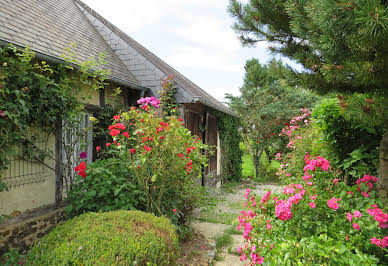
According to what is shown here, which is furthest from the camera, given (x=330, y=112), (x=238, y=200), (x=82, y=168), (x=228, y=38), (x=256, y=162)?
(x=256, y=162)

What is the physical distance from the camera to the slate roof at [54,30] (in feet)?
12.2

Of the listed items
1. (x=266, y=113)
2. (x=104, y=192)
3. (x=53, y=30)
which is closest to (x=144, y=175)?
(x=104, y=192)

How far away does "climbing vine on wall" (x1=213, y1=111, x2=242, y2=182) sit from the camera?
9.52 m

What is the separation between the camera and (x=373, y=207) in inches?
78.0

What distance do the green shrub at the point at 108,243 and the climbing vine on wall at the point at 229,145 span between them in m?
6.76

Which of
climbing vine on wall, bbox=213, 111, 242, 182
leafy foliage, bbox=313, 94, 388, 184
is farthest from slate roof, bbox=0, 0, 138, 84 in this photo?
climbing vine on wall, bbox=213, 111, 242, 182

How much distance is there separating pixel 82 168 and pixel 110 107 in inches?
85.0

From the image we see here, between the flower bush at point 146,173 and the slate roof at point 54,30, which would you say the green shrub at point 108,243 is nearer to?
the flower bush at point 146,173

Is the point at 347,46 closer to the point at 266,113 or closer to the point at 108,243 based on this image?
the point at 108,243

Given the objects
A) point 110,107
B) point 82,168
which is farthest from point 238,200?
point 82,168

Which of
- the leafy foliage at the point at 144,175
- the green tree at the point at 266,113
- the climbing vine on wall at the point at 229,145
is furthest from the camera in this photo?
the green tree at the point at 266,113

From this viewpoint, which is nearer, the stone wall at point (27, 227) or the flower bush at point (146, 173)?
the stone wall at point (27, 227)

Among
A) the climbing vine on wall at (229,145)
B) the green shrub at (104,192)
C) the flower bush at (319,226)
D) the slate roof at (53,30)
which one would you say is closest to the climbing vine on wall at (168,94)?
the slate roof at (53,30)

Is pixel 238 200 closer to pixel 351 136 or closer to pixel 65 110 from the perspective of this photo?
pixel 351 136
